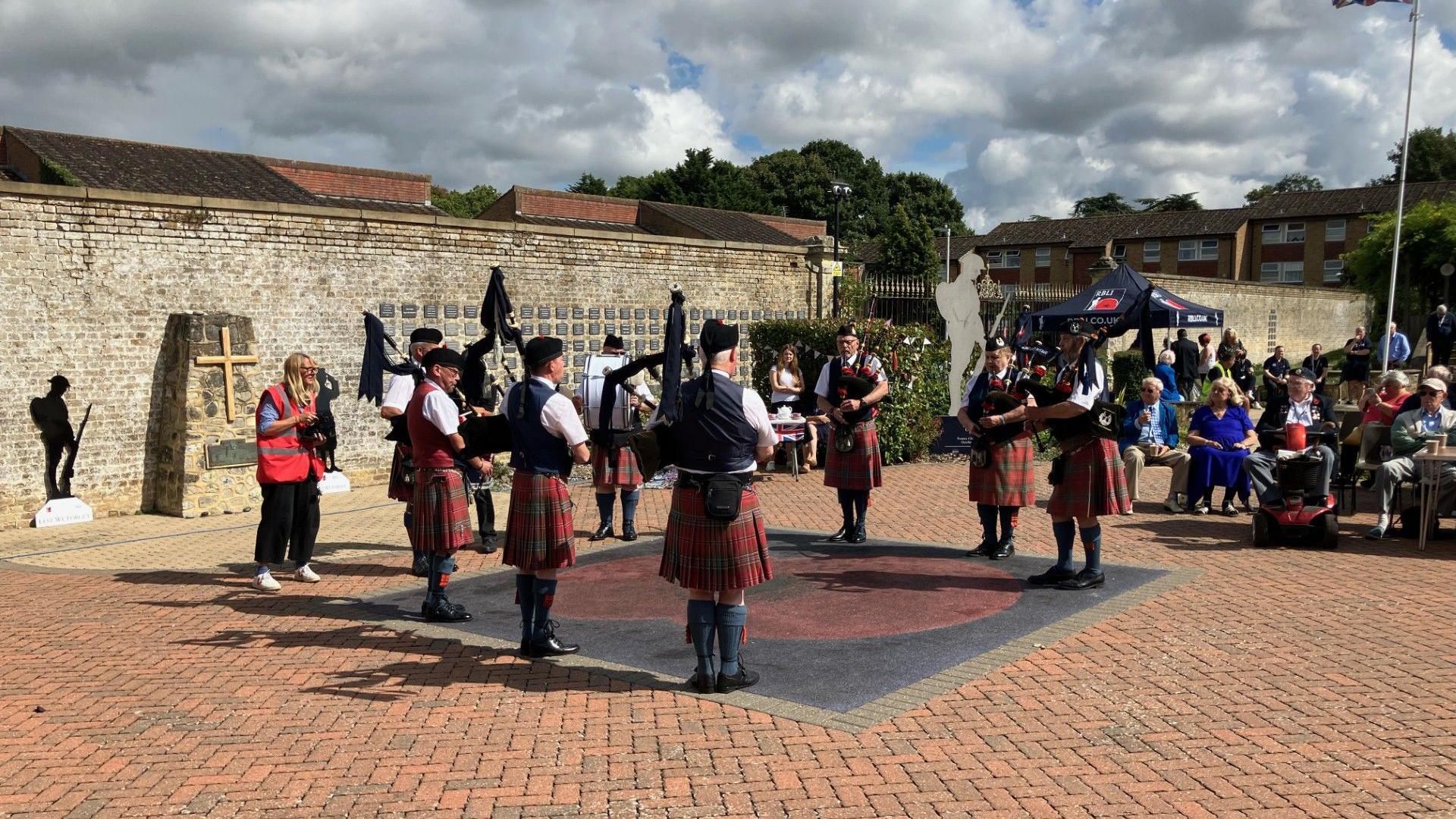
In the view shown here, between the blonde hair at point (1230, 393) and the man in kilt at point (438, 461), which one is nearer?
the man in kilt at point (438, 461)

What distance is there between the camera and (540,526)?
5.74 meters

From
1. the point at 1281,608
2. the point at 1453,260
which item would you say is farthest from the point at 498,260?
the point at 1453,260

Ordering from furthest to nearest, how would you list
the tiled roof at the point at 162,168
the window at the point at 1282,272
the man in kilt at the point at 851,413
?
the window at the point at 1282,272
the tiled roof at the point at 162,168
the man in kilt at the point at 851,413

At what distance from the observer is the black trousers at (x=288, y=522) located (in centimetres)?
799

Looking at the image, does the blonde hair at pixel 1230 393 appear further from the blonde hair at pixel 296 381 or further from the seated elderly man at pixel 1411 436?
the blonde hair at pixel 296 381

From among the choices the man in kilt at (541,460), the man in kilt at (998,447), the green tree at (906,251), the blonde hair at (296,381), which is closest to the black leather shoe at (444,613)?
the man in kilt at (541,460)

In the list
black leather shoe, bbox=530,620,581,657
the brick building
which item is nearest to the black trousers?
black leather shoe, bbox=530,620,581,657

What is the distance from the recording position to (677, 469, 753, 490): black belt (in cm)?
528

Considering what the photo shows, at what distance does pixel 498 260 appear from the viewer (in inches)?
592

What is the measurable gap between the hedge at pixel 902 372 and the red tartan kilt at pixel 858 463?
513cm

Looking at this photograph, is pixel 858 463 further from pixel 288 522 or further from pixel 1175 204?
pixel 1175 204

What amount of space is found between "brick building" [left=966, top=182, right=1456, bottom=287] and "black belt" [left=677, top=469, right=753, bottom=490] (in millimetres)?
51843

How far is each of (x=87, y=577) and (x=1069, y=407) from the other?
7.71m

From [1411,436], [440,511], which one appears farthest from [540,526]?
[1411,436]
